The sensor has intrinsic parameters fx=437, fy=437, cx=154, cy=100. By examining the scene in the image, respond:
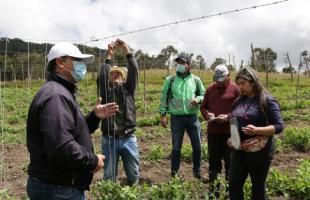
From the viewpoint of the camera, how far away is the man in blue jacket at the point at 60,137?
2699 millimetres

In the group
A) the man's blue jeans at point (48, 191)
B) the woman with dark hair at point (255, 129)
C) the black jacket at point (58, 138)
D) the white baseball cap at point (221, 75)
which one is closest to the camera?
the black jacket at point (58, 138)

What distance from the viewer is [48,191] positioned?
9.35 feet

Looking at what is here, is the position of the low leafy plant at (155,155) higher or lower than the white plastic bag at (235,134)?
lower

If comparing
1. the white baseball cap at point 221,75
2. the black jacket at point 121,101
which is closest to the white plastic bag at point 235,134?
the white baseball cap at point 221,75

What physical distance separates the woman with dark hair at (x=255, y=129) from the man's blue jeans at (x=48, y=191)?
195 cm

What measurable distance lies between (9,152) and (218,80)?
6256 millimetres

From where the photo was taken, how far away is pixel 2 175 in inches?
289

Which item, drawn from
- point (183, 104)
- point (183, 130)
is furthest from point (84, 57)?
point (183, 130)

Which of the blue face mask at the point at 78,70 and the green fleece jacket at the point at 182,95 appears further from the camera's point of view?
the green fleece jacket at the point at 182,95

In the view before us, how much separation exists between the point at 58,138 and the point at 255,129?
2105 millimetres

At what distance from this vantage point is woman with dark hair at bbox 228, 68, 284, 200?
4.19m

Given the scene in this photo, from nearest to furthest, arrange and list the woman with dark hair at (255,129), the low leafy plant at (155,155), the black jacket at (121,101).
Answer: the woman with dark hair at (255,129), the black jacket at (121,101), the low leafy plant at (155,155)

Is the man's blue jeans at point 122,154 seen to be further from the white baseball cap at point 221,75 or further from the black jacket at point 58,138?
the black jacket at point 58,138

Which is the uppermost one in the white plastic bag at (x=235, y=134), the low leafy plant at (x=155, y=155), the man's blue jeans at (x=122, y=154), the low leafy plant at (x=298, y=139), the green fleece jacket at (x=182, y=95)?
the green fleece jacket at (x=182, y=95)
